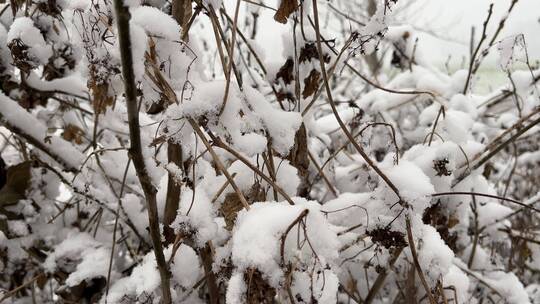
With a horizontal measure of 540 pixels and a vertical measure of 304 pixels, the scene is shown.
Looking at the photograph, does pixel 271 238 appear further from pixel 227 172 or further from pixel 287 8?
pixel 287 8

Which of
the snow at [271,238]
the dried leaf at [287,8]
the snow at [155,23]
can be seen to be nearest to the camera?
the snow at [271,238]

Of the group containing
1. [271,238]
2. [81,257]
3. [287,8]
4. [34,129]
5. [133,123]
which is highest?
[34,129]

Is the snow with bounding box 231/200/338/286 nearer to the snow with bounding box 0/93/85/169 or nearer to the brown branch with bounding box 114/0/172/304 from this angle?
the brown branch with bounding box 114/0/172/304

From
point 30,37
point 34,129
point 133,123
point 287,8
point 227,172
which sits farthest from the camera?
point 34,129

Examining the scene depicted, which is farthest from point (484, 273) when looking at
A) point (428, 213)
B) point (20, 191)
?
point (20, 191)

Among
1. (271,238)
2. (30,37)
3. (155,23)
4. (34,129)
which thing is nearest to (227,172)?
(271,238)

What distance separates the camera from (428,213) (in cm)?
134

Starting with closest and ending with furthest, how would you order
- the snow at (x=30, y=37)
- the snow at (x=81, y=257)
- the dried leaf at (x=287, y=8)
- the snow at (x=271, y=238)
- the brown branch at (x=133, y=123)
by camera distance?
the brown branch at (x=133, y=123) < the snow at (x=271, y=238) < the dried leaf at (x=287, y=8) < the snow at (x=30, y=37) < the snow at (x=81, y=257)

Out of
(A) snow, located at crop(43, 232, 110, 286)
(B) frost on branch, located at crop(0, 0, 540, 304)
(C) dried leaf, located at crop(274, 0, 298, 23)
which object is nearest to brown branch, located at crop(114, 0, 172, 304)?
(B) frost on branch, located at crop(0, 0, 540, 304)

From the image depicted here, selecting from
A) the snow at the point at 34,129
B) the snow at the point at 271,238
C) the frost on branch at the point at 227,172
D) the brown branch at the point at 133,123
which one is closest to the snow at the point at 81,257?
the frost on branch at the point at 227,172

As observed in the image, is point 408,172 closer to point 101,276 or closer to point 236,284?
point 236,284

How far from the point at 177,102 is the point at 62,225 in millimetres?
1286

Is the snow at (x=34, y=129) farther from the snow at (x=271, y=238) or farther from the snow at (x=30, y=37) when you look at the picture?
the snow at (x=271, y=238)

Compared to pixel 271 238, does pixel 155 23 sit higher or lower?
higher
